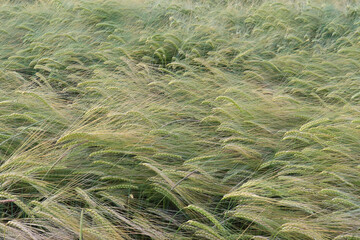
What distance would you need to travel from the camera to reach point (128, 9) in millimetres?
4852

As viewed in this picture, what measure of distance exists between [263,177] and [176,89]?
1112mm

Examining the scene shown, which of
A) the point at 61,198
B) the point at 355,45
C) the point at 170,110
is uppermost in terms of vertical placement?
the point at 355,45

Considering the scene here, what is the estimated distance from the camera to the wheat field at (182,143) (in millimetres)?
1575

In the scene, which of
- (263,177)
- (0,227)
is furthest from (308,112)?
(0,227)

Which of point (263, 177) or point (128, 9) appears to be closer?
point (263, 177)

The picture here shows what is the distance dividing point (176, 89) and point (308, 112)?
95 cm

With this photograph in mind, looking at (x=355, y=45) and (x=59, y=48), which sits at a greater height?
(x=355, y=45)

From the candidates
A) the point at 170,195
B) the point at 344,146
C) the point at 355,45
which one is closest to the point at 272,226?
the point at 170,195

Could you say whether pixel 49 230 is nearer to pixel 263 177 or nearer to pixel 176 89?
pixel 263 177

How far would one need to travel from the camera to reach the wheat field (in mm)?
1575

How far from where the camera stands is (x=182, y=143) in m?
2.14

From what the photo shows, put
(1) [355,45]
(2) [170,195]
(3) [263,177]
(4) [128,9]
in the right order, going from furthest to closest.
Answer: (4) [128,9] < (1) [355,45] < (3) [263,177] < (2) [170,195]

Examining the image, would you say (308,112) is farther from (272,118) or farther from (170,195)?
(170,195)

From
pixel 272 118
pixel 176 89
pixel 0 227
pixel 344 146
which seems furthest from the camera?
pixel 176 89
